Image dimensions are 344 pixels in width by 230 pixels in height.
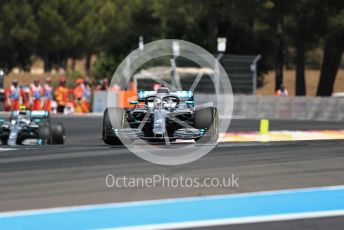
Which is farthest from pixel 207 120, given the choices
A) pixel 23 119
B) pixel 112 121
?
pixel 23 119

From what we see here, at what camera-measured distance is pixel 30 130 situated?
17.0 metres

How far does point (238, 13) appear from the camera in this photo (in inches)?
1657

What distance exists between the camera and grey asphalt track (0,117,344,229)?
8820 millimetres

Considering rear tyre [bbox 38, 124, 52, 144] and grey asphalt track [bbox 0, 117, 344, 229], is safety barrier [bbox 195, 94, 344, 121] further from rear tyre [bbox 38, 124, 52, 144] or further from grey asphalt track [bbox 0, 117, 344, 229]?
grey asphalt track [bbox 0, 117, 344, 229]

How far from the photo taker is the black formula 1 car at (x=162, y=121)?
47.3 ft

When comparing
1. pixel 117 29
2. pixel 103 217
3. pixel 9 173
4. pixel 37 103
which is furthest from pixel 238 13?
pixel 117 29

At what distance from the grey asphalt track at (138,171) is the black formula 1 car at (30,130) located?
2.57 meters

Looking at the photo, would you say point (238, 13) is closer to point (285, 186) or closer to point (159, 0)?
point (159, 0)

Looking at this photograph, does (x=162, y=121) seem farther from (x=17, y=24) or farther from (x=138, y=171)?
(x=17, y=24)

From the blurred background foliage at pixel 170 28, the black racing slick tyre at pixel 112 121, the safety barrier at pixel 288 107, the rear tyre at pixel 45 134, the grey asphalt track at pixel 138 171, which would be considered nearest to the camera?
→ the grey asphalt track at pixel 138 171

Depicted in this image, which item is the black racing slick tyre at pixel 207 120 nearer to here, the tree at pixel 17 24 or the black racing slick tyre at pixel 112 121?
the black racing slick tyre at pixel 112 121

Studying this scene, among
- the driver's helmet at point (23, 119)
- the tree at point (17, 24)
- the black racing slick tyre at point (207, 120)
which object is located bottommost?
the driver's helmet at point (23, 119)

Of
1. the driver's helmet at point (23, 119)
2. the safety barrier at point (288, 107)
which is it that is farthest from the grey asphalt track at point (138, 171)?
the safety barrier at point (288, 107)

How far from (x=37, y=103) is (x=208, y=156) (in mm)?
23494
